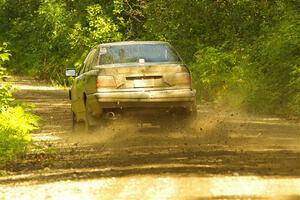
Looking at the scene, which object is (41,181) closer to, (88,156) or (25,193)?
(25,193)

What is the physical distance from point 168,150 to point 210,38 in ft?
51.5

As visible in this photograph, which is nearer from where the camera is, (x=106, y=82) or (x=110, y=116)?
(x=106, y=82)

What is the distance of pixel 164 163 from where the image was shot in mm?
10773

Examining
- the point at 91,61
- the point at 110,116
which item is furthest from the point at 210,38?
the point at 110,116

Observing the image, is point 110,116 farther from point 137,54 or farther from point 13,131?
point 13,131

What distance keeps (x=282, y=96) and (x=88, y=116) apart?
21.2 feet

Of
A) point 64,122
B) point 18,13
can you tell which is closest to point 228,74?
point 64,122

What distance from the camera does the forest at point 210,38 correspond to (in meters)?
20.2

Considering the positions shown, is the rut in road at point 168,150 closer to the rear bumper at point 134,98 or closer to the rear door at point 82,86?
the rear door at point 82,86

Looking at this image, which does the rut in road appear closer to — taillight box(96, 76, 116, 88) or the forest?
taillight box(96, 76, 116, 88)

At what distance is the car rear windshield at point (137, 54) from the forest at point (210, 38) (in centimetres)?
341

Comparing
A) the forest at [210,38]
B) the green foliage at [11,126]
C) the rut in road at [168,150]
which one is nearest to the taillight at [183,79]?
the rut in road at [168,150]

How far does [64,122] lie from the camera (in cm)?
1992

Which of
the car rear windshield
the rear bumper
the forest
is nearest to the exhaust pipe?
the rear bumper
